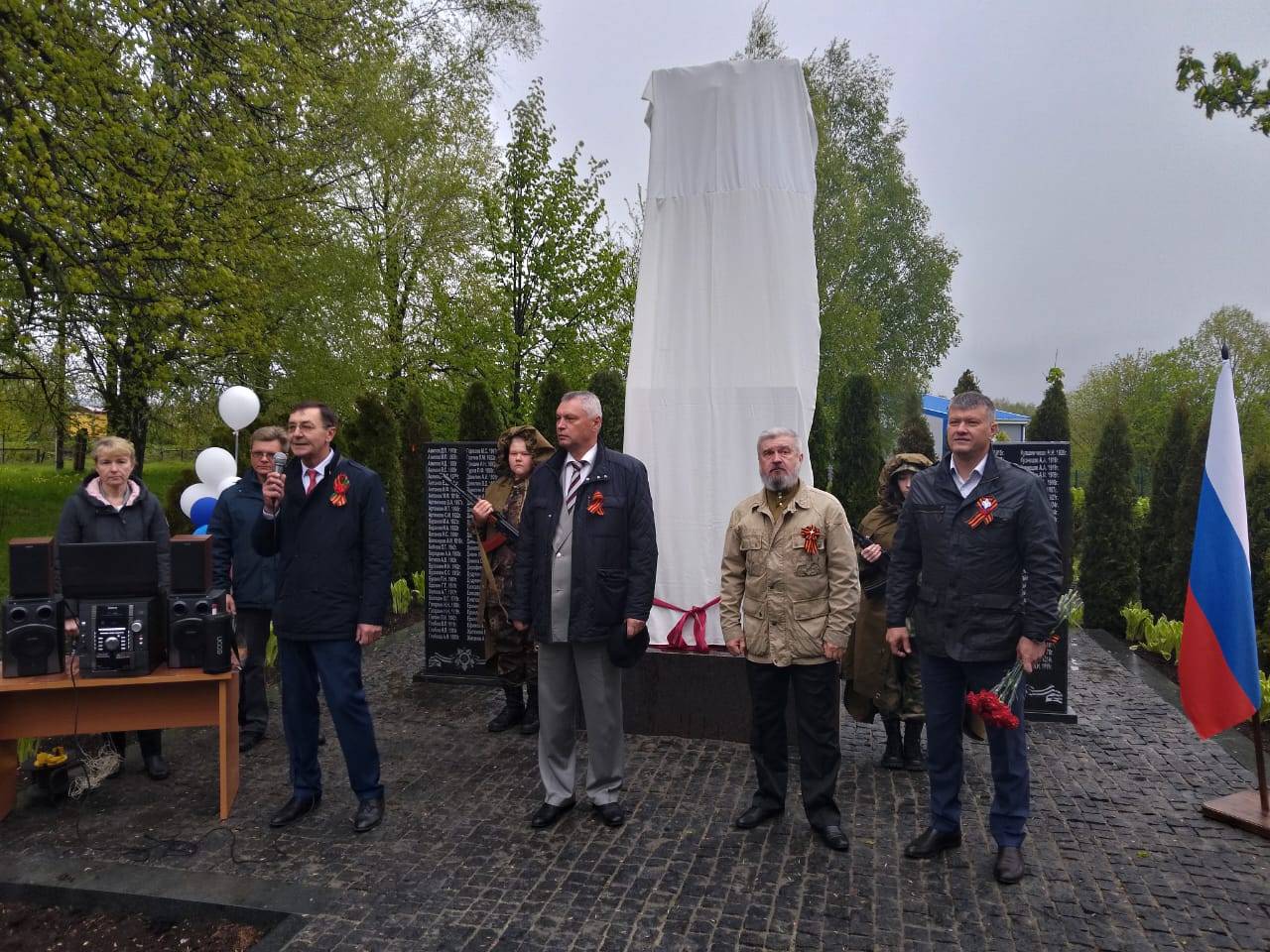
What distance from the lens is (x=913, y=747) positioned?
5.18 metres

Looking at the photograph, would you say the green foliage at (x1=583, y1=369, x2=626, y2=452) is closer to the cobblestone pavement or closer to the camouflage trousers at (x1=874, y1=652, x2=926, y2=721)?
the cobblestone pavement

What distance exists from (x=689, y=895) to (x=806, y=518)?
175 centimetres

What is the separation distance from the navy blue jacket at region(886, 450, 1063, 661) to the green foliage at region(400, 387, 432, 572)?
8.46m

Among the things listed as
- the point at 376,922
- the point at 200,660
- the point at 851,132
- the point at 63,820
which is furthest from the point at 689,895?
the point at 851,132

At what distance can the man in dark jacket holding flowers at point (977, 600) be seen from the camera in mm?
3682

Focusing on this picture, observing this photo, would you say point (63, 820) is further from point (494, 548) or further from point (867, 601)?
point (867, 601)

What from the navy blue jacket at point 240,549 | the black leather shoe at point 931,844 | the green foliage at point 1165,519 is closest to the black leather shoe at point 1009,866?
the black leather shoe at point 931,844

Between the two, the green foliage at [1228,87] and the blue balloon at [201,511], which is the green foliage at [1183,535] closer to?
the green foliage at [1228,87]

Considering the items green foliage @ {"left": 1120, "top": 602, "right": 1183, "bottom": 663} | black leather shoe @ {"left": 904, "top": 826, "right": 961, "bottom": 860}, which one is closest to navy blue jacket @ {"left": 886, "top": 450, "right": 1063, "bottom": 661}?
black leather shoe @ {"left": 904, "top": 826, "right": 961, "bottom": 860}

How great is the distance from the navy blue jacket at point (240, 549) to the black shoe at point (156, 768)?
101cm

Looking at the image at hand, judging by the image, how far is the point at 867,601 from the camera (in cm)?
518

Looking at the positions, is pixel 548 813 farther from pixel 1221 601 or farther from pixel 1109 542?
pixel 1109 542

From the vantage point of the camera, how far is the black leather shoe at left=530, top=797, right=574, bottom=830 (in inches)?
168

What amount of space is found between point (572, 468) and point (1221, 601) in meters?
3.39
